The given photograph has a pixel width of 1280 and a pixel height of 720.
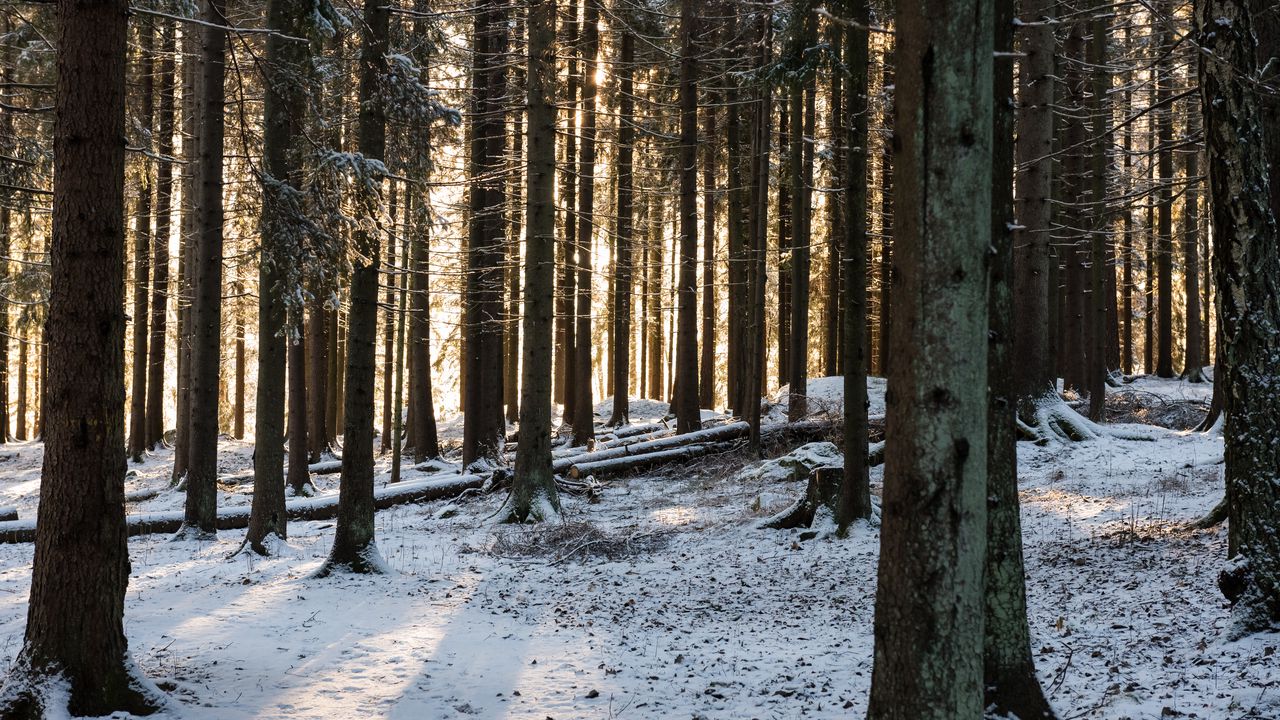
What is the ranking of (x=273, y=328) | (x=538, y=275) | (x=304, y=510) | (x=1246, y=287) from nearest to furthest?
1. (x=1246, y=287)
2. (x=273, y=328)
3. (x=538, y=275)
4. (x=304, y=510)

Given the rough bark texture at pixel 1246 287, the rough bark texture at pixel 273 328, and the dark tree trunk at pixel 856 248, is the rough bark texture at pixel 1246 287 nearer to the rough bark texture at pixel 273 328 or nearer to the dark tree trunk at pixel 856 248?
the dark tree trunk at pixel 856 248

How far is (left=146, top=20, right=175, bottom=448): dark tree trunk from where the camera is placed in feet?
64.9

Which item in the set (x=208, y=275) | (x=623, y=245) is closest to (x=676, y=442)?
(x=623, y=245)

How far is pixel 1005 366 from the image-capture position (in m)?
4.89

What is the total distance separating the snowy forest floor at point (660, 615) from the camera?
230 inches

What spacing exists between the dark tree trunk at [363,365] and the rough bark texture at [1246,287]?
26.5ft

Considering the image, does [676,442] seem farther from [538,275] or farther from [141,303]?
[141,303]

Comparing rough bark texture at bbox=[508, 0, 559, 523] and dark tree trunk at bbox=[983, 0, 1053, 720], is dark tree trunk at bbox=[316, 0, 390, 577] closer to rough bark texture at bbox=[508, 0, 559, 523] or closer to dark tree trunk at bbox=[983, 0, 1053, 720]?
rough bark texture at bbox=[508, 0, 559, 523]

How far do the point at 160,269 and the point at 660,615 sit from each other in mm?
20589

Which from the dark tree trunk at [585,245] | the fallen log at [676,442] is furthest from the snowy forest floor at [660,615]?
the dark tree trunk at [585,245]

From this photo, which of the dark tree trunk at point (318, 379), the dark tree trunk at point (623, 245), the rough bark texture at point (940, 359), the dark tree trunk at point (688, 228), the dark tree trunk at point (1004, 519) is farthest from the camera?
the dark tree trunk at point (623, 245)

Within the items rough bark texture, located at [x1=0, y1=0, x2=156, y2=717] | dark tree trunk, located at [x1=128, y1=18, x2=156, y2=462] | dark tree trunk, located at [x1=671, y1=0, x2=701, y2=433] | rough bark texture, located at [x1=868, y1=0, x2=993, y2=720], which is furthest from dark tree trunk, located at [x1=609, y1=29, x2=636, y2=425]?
rough bark texture, located at [x1=868, y1=0, x2=993, y2=720]

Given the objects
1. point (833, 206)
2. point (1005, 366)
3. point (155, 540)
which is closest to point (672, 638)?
point (1005, 366)

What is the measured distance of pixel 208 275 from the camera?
37.4 feet
